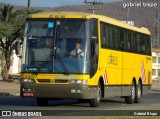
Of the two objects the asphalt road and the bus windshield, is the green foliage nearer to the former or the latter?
the asphalt road

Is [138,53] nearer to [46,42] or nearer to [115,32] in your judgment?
[115,32]

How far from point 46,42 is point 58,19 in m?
1.06

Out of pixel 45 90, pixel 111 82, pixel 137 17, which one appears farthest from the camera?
pixel 137 17

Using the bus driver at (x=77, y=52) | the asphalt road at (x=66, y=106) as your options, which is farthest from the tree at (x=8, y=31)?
the bus driver at (x=77, y=52)

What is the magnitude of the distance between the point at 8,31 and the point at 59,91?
25.0 meters

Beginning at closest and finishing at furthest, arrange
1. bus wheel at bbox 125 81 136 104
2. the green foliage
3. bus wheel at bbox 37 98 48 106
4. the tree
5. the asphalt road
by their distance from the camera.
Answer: the asphalt road < bus wheel at bbox 37 98 48 106 < bus wheel at bbox 125 81 136 104 < the tree < the green foliage

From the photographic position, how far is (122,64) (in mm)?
28406

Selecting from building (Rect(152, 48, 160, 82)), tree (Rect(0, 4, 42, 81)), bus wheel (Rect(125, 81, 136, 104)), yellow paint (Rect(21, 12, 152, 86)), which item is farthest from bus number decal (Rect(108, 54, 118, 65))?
building (Rect(152, 48, 160, 82))

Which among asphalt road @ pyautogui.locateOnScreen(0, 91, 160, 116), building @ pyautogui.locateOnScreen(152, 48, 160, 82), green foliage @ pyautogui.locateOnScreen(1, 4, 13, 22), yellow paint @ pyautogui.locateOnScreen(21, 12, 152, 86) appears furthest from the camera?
building @ pyautogui.locateOnScreen(152, 48, 160, 82)

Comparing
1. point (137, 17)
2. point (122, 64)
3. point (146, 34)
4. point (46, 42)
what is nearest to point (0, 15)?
point (146, 34)

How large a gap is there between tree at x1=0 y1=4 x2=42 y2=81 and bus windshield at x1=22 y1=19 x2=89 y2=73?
76.2 feet

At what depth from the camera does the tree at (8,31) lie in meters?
48.2

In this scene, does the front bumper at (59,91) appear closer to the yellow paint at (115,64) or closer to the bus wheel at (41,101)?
the yellow paint at (115,64)

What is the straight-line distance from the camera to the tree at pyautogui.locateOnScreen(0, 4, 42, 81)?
158ft
